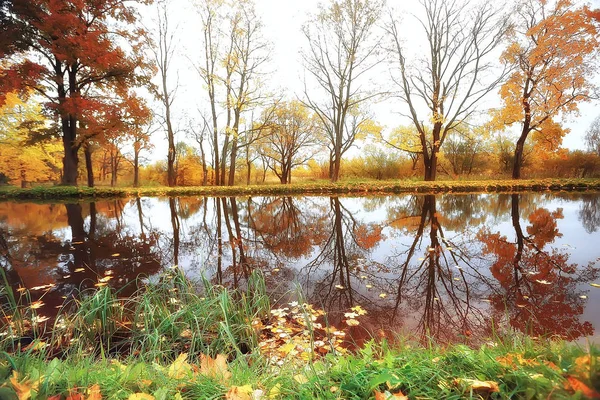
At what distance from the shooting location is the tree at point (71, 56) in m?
13.3

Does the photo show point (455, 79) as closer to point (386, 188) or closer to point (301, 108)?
point (386, 188)

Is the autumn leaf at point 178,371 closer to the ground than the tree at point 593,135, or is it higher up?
closer to the ground

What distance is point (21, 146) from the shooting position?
55.7 ft

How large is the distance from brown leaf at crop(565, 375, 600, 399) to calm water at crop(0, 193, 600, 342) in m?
1.48

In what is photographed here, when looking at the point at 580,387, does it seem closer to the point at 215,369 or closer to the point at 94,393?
the point at 215,369

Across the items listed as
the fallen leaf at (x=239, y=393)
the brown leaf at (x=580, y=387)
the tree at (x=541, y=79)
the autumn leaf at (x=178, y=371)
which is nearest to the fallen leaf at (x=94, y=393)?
the autumn leaf at (x=178, y=371)

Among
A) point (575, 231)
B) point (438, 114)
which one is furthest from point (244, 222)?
point (438, 114)

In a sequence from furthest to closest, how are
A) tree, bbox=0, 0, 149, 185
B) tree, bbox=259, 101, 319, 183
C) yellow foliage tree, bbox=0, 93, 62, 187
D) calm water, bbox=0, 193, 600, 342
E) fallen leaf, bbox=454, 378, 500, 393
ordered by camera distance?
tree, bbox=259, 101, 319, 183 < yellow foliage tree, bbox=0, 93, 62, 187 < tree, bbox=0, 0, 149, 185 < calm water, bbox=0, 193, 600, 342 < fallen leaf, bbox=454, 378, 500, 393

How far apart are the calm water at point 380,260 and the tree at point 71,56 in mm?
Answer: 8253

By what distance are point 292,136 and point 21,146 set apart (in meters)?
20.3

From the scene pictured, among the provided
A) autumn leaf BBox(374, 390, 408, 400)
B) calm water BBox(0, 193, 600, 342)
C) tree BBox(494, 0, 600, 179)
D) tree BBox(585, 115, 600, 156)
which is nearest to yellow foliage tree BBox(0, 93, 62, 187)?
calm water BBox(0, 193, 600, 342)

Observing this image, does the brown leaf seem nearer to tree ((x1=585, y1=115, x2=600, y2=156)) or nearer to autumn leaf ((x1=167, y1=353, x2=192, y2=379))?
autumn leaf ((x1=167, y1=353, x2=192, y2=379))

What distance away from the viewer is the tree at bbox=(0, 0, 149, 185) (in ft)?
43.5

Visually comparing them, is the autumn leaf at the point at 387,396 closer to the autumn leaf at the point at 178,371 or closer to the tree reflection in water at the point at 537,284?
the autumn leaf at the point at 178,371
